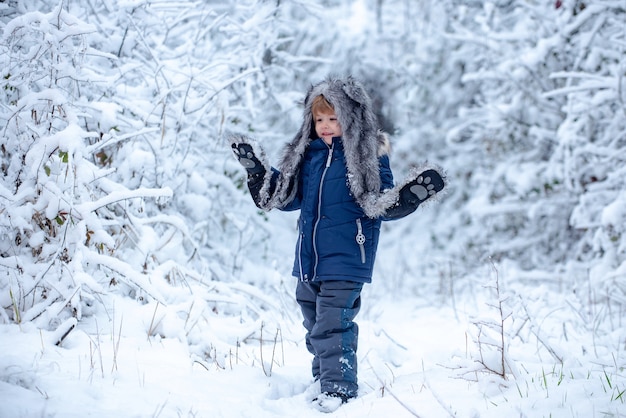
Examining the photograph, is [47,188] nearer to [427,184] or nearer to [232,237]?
[427,184]

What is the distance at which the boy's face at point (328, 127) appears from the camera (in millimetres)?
3283

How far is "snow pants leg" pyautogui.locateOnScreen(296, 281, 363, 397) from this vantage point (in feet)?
10.0

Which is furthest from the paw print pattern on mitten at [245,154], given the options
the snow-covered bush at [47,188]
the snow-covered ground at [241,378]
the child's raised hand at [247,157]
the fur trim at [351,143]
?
the snow-covered ground at [241,378]

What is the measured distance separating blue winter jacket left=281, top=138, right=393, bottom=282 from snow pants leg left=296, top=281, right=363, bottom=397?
0.28 ft

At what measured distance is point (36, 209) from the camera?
3.47 m

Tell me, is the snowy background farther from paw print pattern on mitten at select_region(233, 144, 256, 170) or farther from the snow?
paw print pattern on mitten at select_region(233, 144, 256, 170)

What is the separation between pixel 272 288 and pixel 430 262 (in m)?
3.89

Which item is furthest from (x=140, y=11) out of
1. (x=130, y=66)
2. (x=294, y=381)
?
(x=294, y=381)

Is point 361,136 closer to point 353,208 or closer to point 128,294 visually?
point 353,208

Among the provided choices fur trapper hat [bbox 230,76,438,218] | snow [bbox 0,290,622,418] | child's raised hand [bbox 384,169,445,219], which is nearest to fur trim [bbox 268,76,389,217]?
fur trapper hat [bbox 230,76,438,218]

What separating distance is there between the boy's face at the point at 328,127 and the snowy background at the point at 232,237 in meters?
0.67

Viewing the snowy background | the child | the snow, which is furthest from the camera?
the child

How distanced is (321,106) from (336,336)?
124 cm

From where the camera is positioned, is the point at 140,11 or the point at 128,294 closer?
the point at 128,294
